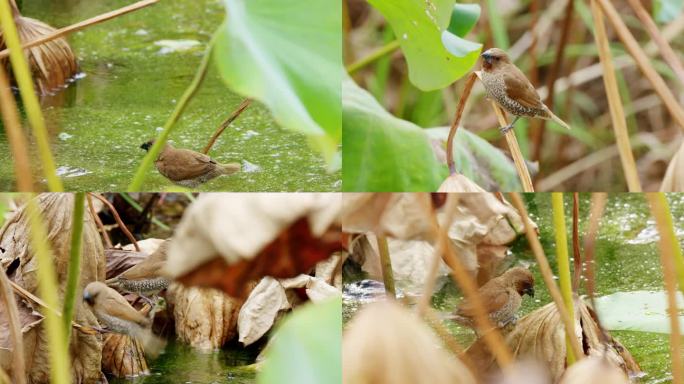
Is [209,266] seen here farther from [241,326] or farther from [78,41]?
[78,41]

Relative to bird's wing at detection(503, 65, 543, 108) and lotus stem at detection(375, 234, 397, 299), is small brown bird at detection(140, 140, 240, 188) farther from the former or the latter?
bird's wing at detection(503, 65, 543, 108)

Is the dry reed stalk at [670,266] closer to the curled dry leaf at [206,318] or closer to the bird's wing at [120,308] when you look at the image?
the curled dry leaf at [206,318]

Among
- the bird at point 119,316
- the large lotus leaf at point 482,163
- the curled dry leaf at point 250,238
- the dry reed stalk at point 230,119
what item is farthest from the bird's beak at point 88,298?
the large lotus leaf at point 482,163

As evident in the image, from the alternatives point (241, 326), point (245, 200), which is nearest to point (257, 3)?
point (245, 200)

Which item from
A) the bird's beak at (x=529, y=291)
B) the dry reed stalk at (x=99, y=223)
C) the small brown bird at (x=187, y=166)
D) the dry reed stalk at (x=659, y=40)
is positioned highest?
the dry reed stalk at (x=659, y=40)

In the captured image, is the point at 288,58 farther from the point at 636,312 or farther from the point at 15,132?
the point at 636,312
